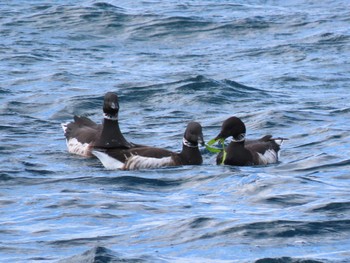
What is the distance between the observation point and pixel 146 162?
16.8 metres

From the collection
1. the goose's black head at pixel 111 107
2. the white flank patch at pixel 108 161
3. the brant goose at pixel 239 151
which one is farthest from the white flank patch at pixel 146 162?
the goose's black head at pixel 111 107

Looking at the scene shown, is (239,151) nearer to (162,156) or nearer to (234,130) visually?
(234,130)

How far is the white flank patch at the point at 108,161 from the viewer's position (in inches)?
669

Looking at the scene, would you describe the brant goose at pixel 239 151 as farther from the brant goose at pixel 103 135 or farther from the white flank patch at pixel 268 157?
the brant goose at pixel 103 135

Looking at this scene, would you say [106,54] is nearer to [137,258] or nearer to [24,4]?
[24,4]

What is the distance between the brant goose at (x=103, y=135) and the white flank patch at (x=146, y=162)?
0.81 meters

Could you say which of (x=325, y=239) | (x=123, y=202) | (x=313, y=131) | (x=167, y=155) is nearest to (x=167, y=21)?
(x=313, y=131)

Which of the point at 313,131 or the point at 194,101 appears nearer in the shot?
the point at 313,131

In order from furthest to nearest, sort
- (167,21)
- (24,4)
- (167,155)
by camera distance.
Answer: (24,4) → (167,21) → (167,155)

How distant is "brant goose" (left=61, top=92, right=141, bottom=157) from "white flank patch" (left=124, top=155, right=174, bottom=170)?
2.64 ft

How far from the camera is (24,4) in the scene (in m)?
34.6

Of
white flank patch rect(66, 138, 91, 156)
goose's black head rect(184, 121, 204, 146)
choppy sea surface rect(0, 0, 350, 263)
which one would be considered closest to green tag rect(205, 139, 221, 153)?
goose's black head rect(184, 121, 204, 146)

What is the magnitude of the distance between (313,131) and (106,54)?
9.06 metres

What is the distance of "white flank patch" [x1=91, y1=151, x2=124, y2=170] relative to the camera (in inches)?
669
